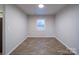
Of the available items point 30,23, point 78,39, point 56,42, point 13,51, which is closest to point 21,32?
point 30,23

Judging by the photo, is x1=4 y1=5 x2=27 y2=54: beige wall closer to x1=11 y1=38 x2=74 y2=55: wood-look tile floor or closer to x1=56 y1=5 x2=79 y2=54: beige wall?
x1=11 y1=38 x2=74 y2=55: wood-look tile floor

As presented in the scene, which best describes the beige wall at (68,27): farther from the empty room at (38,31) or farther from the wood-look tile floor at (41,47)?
the wood-look tile floor at (41,47)

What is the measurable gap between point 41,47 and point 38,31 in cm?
40

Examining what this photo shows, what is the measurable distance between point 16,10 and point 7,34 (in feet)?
2.05

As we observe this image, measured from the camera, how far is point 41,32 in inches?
108

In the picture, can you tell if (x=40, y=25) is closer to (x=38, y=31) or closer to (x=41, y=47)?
(x=38, y=31)

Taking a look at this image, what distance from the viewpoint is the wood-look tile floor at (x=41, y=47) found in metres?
2.68

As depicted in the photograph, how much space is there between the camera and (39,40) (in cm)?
276

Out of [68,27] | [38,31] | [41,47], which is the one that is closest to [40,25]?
[38,31]

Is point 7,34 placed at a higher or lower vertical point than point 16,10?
lower

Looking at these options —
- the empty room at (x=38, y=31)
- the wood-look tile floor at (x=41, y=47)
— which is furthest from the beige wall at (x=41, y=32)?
the wood-look tile floor at (x=41, y=47)

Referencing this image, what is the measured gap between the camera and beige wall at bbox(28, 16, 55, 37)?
8.89 feet

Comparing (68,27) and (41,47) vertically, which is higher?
(68,27)
